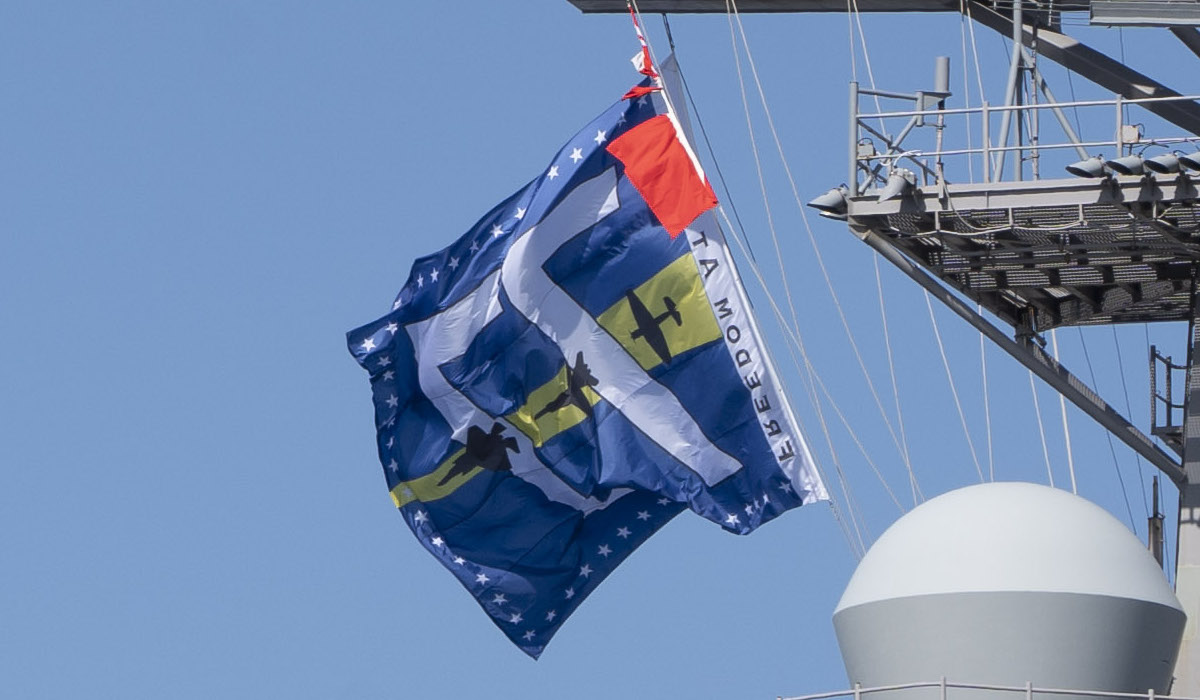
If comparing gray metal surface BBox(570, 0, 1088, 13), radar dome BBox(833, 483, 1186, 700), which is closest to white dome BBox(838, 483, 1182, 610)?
radar dome BBox(833, 483, 1186, 700)

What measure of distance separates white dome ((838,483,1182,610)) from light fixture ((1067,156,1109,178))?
12.5ft

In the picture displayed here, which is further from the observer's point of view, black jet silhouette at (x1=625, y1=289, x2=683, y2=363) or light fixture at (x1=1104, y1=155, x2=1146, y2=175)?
black jet silhouette at (x1=625, y1=289, x2=683, y2=363)

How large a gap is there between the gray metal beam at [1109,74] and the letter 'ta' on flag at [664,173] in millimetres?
4477

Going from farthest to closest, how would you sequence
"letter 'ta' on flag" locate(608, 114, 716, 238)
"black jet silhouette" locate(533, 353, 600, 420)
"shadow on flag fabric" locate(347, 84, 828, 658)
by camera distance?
1. "letter 'ta' on flag" locate(608, 114, 716, 238)
2. "black jet silhouette" locate(533, 353, 600, 420)
3. "shadow on flag fabric" locate(347, 84, 828, 658)

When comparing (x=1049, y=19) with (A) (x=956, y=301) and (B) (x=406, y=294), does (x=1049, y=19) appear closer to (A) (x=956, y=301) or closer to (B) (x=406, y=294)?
(A) (x=956, y=301)

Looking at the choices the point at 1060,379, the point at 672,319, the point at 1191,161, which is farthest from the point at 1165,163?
the point at 672,319

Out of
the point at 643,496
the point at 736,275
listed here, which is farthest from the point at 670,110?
the point at 643,496

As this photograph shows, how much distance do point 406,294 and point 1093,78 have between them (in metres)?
7.96

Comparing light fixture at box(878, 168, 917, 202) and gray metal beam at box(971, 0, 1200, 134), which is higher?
gray metal beam at box(971, 0, 1200, 134)

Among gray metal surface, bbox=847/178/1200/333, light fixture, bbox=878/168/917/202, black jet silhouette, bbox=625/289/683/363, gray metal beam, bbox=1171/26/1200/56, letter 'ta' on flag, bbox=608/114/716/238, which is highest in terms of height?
gray metal beam, bbox=1171/26/1200/56

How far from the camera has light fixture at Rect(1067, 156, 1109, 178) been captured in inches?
1059

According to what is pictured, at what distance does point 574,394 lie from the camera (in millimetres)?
32812

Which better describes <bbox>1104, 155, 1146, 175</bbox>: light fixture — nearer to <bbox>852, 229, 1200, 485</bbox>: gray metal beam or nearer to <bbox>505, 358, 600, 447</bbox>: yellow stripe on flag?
<bbox>852, 229, 1200, 485</bbox>: gray metal beam

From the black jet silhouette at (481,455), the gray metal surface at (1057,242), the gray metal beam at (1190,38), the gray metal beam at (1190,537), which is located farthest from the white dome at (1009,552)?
the black jet silhouette at (481,455)
